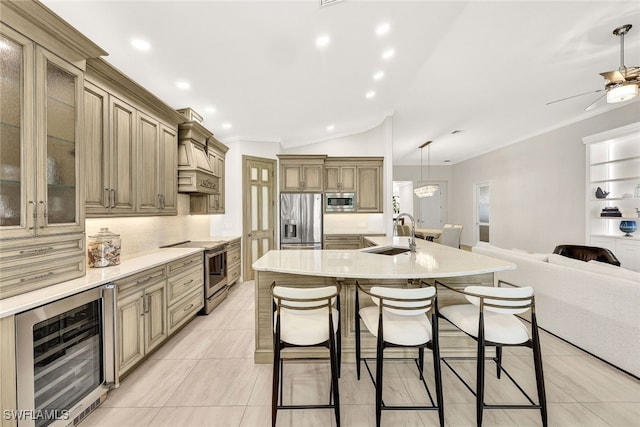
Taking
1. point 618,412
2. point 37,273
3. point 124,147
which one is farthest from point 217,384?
point 618,412

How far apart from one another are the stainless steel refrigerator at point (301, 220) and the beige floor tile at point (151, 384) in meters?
2.85

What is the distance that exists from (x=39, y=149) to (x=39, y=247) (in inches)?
23.6

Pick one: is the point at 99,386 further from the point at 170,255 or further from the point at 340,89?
the point at 340,89

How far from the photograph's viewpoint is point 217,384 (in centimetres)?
215

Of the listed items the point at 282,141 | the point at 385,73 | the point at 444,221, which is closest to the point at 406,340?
the point at 385,73

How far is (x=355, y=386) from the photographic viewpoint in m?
2.11

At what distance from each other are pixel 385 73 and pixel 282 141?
9.20 ft

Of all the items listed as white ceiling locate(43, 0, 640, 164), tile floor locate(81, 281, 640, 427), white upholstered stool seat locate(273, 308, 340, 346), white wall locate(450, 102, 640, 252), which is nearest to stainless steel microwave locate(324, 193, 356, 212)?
white ceiling locate(43, 0, 640, 164)

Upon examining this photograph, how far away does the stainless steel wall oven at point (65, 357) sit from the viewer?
140 centimetres

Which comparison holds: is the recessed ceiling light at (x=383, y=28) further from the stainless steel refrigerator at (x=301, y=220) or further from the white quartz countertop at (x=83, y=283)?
the white quartz countertop at (x=83, y=283)

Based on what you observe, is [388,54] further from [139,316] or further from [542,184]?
[542,184]

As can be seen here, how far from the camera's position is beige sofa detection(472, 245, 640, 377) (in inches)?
84.2

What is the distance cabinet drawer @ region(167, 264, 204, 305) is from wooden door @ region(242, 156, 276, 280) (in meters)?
1.71

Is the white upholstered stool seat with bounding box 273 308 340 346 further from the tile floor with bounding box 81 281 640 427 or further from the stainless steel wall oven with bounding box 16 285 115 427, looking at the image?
the stainless steel wall oven with bounding box 16 285 115 427
